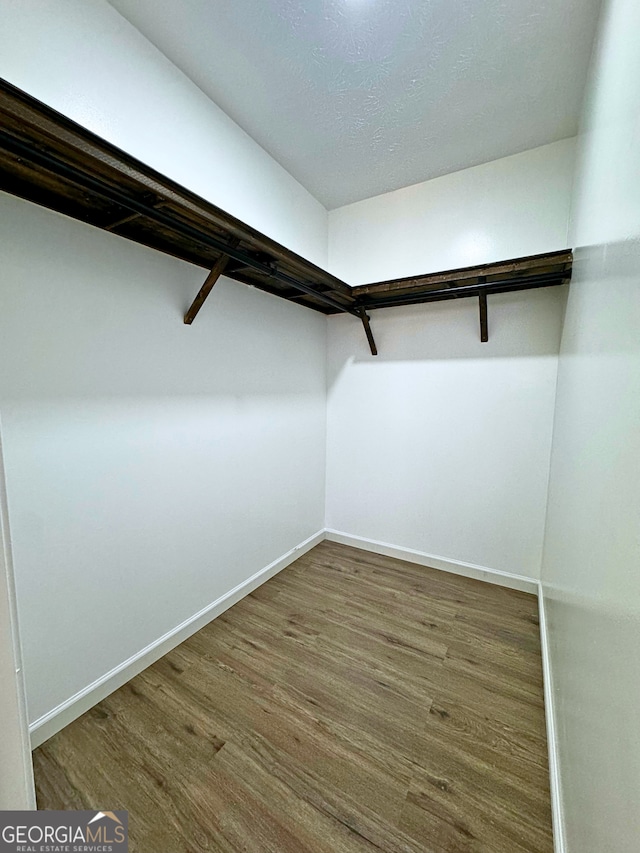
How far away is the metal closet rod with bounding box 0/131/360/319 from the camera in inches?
37.8

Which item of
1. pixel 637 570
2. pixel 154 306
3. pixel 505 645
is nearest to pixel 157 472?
pixel 154 306

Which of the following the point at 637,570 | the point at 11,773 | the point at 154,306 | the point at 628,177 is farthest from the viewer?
the point at 154,306

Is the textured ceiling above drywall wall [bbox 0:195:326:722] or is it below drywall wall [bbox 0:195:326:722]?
above

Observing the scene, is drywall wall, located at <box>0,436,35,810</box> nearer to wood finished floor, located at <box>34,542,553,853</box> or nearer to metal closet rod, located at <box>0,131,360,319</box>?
wood finished floor, located at <box>34,542,553,853</box>

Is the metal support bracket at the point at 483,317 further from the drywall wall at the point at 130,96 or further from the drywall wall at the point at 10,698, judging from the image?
the drywall wall at the point at 10,698

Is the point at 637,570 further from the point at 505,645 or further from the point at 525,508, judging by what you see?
the point at 525,508

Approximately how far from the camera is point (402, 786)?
124 centimetres

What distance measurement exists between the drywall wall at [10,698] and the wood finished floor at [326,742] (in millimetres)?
412

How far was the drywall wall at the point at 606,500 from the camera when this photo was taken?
24.1 inches

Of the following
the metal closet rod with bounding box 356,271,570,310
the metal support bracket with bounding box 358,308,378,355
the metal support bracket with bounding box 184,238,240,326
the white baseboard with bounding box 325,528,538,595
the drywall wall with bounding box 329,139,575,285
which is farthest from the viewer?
the metal support bracket with bounding box 358,308,378,355

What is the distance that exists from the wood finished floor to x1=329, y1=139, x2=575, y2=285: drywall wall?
255 cm

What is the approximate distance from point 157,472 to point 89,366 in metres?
0.62

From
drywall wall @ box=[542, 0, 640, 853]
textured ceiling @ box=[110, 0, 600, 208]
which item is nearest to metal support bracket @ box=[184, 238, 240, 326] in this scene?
textured ceiling @ box=[110, 0, 600, 208]

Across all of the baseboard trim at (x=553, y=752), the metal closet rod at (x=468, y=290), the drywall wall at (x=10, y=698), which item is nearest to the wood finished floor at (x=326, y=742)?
the baseboard trim at (x=553, y=752)
